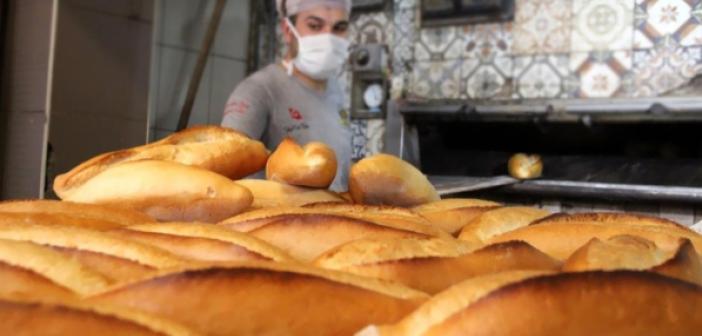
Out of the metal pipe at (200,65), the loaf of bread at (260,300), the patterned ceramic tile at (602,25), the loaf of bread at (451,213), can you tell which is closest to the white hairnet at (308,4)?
the metal pipe at (200,65)

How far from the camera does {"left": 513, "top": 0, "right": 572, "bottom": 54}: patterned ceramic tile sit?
3.60m

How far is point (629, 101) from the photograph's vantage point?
10.1 feet

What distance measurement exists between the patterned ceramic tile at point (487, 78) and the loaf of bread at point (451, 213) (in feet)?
9.61

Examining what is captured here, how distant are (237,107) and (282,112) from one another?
0.69ft

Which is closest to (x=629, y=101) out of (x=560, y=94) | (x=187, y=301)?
(x=560, y=94)

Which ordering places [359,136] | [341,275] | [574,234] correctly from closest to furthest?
[341,275]
[574,234]
[359,136]

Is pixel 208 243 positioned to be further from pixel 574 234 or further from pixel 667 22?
pixel 667 22

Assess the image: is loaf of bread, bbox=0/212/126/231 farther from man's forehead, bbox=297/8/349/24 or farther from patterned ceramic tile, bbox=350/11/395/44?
patterned ceramic tile, bbox=350/11/395/44

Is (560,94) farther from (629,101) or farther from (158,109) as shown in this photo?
(158,109)

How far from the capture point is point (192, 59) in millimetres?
4270

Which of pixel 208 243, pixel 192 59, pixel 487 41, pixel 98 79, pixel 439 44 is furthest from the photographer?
pixel 192 59

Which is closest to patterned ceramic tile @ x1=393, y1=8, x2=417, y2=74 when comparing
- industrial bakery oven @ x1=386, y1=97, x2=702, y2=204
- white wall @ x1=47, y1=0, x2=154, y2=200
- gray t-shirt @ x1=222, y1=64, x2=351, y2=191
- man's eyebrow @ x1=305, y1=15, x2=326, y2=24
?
industrial bakery oven @ x1=386, y1=97, x2=702, y2=204

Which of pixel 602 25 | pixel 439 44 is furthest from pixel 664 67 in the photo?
pixel 439 44

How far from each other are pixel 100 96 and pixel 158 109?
0.55 meters
